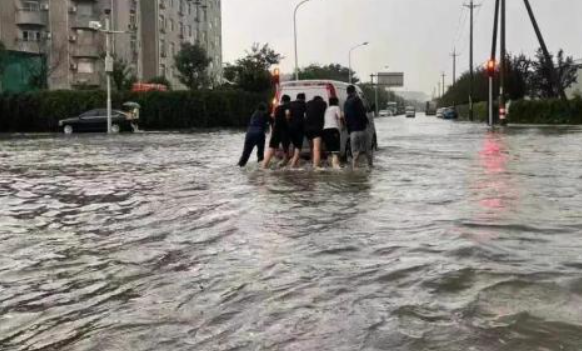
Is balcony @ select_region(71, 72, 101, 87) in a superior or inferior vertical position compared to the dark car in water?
superior

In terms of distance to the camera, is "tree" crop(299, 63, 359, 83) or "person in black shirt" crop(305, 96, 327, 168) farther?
"tree" crop(299, 63, 359, 83)

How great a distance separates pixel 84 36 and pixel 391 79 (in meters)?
56.0

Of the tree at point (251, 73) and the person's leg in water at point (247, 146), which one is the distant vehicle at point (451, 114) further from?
the person's leg in water at point (247, 146)

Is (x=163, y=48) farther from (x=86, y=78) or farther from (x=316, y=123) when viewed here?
(x=316, y=123)

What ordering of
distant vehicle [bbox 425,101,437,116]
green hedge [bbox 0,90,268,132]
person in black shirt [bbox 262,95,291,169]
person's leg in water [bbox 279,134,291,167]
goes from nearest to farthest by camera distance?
person in black shirt [bbox 262,95,291,169]
person's leg in water [bbox 279,134,291,167]
green hedge [bbox 0,90,268,132]
distant vehicle [bbox 425,101,437,116]

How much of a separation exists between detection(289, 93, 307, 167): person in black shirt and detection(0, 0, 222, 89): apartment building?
48.4 meters

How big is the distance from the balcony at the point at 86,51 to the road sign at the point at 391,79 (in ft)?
180

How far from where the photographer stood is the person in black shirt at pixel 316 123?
15766mm

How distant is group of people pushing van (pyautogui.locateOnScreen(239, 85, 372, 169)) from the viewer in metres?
15.6

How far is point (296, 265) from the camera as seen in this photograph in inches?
265

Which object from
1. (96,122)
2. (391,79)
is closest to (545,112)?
(96,122)

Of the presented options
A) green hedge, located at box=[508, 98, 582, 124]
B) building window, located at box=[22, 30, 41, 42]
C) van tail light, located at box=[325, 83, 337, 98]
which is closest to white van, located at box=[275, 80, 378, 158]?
van tail light, located at box=[325, 83, 337, 98]

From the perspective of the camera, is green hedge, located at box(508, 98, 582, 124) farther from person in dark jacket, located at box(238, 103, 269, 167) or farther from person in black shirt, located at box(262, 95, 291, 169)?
person in black shirt, located at box(262, 95, 291, 169)

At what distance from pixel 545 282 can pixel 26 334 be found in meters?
3.82
